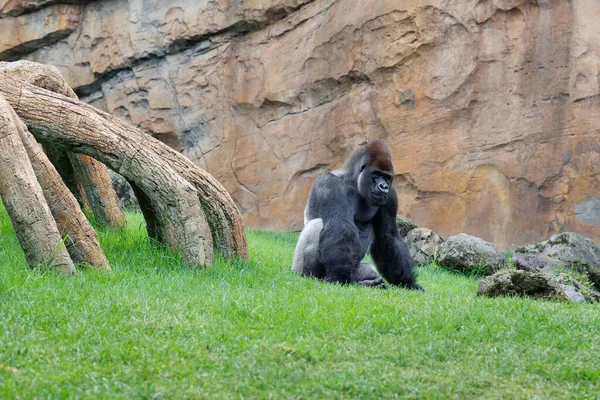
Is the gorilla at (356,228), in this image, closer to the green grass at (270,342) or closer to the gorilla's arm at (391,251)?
the gorilla's arm at (391,251)

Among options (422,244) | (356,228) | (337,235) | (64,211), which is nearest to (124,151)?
(64,211)

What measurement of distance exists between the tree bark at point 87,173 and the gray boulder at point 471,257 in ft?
13.8

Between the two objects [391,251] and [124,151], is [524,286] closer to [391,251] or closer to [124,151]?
[391,251]

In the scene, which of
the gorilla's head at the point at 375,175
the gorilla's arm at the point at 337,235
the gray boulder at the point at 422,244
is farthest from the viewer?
the gray boulder at the point at 422,244

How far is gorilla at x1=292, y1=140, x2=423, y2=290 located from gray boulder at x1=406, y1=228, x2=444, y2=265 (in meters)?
2.50

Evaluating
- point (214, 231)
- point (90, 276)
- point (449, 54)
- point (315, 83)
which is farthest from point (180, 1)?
point (90, 276)

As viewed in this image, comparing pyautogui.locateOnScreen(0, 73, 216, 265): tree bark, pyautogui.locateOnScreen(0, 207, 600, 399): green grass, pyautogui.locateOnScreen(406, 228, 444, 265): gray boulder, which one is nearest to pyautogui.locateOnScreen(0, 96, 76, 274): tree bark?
pyautogui.locateOnScreen(0, 207, 600, 399): green grass

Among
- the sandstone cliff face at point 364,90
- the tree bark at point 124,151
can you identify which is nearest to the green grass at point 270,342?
the tree bark at point 124,151

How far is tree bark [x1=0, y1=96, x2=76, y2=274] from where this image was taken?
508cm

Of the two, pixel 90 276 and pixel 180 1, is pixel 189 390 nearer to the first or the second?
pixel 90 276

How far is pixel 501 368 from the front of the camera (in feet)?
12.8

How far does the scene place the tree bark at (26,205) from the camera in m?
5.08

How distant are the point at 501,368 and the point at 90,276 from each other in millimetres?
2881

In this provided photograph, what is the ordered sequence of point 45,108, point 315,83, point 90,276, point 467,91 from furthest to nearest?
1. point 315,83
2. point 467,91
3. point 45,108
4. point 90,276
